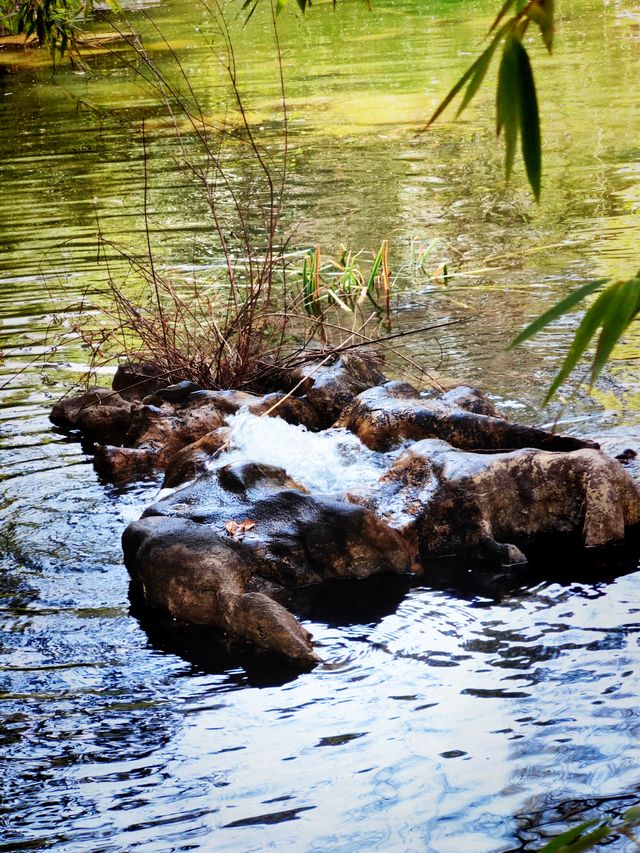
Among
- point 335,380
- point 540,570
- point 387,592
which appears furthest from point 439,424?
point 387,592

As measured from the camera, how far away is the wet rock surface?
5.15 m

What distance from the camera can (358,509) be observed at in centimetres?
544

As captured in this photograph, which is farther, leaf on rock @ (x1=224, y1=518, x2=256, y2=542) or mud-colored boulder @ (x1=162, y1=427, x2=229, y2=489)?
mud-colored boulder @ (x1=162, y1=427, x2=229, y2=489)

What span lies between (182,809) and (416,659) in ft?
4.06

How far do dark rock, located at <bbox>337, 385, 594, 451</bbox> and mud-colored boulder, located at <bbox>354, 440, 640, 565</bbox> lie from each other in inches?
17.4

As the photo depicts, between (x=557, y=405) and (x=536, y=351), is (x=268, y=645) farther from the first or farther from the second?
(x=536, y=351)

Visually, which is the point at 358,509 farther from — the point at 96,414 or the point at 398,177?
the point at 398,177

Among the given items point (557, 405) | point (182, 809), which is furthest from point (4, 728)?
point (557, 405)

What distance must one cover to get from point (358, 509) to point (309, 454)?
121 cm

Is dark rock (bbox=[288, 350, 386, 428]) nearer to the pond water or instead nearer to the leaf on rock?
the pond water

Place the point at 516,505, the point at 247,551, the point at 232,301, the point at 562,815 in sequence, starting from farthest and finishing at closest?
1. the point at 232,301
2. the point at 516,505
3. the point at 247,551
4. the point at 562,815

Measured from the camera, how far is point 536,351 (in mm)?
8367

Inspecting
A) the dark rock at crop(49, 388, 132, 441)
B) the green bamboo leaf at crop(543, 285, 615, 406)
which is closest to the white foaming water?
the dark rock at crop(49, 388, 132, 441)

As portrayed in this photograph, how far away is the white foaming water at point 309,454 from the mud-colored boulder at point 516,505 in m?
0.53
